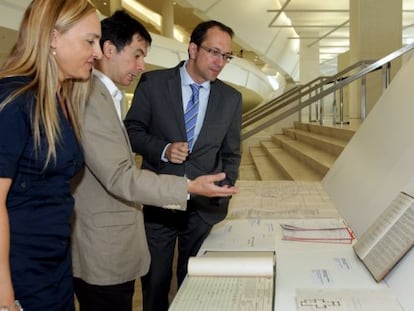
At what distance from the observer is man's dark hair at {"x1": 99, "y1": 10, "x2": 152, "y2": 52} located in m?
1.56

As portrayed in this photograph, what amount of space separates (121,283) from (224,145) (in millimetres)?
826

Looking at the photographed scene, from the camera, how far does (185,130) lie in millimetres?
1939

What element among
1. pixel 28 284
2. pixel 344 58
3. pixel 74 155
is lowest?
pixel 28 284

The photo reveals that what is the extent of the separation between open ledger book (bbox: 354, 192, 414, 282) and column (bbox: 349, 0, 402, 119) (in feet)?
20.8

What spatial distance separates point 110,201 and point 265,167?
4.81m

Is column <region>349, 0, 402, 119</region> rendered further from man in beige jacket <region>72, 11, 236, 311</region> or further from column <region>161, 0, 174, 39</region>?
man in beige jacket <region>72, 11, 236, 311</region>

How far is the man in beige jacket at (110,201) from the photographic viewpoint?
4.32ft

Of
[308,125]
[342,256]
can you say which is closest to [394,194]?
[342,256]

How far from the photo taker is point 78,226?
4.56ft

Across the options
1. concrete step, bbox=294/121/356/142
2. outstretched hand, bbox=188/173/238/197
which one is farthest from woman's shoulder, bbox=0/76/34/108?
concrete step, bbox=294/121/356/142

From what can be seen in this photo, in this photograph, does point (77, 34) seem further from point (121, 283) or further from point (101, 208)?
point (121, 283)

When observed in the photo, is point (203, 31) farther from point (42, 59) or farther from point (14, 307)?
point (14, 307)

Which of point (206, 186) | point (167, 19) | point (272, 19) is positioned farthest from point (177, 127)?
point (272, 19)

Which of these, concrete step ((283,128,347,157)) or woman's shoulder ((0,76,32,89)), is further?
concrete step ((283,128,347,157))
